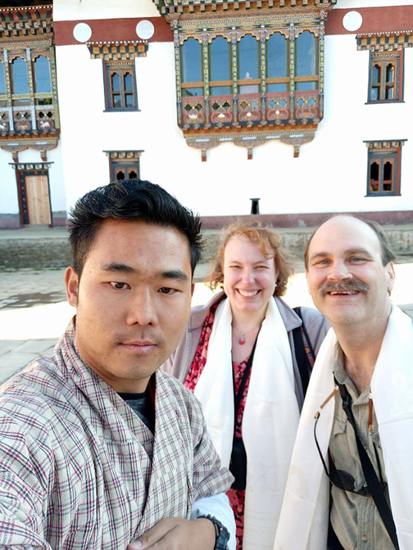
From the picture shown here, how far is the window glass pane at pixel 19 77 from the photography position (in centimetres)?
1490

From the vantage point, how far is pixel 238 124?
525 inches

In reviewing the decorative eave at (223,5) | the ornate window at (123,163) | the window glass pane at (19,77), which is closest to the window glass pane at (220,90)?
the decorative eave at (223,5)

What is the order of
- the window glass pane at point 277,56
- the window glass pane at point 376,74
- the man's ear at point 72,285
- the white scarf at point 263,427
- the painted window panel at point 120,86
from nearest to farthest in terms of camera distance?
the man's ear at point 72,285, the white scarf at point 263,427, the window glass pane at point 277,56, the window glass pane at point 376,74, the painted window panel at point 120,86

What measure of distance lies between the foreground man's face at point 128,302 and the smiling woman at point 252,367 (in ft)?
3.87

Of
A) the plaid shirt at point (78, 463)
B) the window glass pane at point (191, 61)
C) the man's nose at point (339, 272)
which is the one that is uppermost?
the window glass pane at point (191, 61)

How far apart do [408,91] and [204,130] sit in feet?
22.9

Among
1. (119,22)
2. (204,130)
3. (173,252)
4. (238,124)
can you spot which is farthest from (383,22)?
(173,252)

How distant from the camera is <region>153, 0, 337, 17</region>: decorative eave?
12.3 metres

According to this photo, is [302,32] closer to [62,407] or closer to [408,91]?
[408,91]

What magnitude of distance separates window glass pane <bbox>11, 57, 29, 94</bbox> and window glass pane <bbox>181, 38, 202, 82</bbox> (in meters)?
6.40

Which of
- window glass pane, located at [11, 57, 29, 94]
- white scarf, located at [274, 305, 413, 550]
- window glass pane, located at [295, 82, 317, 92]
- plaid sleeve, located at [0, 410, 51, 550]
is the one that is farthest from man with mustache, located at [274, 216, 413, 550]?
window glass pane, located at [11, 57, 29, 94]

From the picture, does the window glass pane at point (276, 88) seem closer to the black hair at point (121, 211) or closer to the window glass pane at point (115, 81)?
the window glass pane at point (115, 81)

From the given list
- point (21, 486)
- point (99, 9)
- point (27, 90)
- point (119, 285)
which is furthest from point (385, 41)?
point (21, 486)

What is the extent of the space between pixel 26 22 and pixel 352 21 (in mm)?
11317
